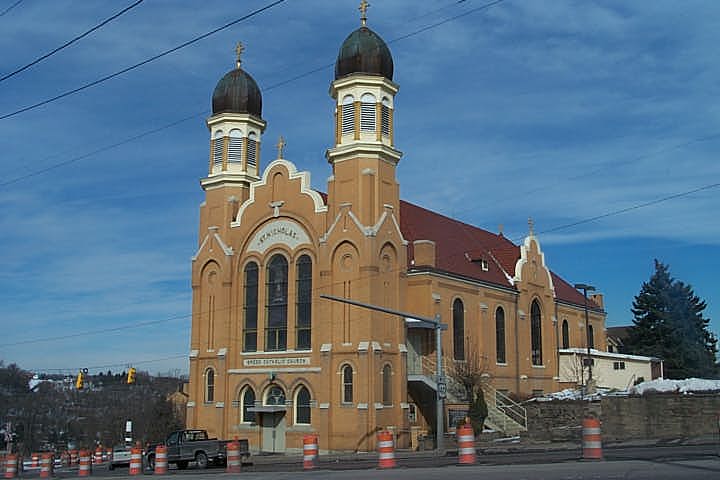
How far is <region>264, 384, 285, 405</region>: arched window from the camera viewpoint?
42969 millimetres

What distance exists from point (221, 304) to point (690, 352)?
3714 centimetres

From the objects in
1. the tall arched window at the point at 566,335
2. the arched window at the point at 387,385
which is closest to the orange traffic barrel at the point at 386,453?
the arched window at the point at 387,385

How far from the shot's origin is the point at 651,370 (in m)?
55.2

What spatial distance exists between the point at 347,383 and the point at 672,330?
3484cm

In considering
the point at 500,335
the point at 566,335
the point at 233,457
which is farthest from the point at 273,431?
the point at 566,335

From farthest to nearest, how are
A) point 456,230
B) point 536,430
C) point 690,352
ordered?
point 690,352 → point 456,230 → point 536,430

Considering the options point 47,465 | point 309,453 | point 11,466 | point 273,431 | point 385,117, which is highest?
point 385,117

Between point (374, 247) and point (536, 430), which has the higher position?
point (374, 247)

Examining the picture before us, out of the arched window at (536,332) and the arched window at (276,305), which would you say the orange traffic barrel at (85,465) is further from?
the arched window at (536,332)

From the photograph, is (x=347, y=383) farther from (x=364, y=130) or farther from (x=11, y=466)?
(x=11, y=466)

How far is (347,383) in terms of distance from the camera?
40219 mm

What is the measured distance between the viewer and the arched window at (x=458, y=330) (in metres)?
45.9

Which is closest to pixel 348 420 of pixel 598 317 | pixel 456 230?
pixel 456 230

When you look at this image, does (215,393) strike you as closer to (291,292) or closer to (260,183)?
(291,292)
